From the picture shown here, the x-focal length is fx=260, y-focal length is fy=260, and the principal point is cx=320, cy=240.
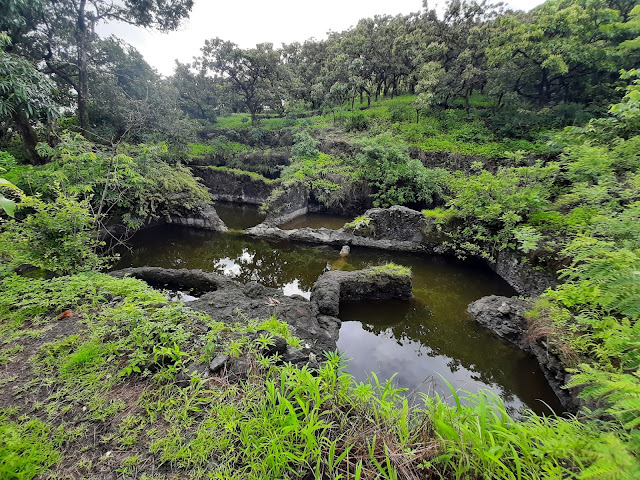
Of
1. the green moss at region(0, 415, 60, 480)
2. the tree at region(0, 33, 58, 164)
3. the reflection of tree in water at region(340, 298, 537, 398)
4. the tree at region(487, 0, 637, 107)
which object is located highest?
the tree at region(487, 0, 637, 107)

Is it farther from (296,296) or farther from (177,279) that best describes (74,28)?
(296,296)

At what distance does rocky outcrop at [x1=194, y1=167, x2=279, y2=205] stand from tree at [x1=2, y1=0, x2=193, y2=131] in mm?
8177

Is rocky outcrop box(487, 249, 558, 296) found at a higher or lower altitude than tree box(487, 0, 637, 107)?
lower

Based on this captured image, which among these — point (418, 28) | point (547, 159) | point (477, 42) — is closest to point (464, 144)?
point (547, 159)

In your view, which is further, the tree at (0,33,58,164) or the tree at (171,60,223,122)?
the tree at (171,60,223,122)

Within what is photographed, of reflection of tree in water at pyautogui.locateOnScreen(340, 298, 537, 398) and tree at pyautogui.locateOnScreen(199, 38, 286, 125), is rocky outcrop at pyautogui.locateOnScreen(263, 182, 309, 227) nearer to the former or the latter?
reflection of tree in water at pyautogui.locateOnScreen(340, 298, 537, 398)

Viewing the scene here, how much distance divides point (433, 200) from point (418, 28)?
15.7 meters

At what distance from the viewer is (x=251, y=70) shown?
71.9ft

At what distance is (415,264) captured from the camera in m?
9.94

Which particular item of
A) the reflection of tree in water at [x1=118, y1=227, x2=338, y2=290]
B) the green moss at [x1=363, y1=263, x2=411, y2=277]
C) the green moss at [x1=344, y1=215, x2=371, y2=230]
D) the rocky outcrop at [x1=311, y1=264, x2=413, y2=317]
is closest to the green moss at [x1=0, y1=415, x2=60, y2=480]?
the rocky outcrop at [x1=311, y1=264, x2=413, y2=317]

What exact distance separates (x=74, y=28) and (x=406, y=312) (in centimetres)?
1728

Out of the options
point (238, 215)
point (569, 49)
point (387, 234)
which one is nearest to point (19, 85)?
point (238, 215)

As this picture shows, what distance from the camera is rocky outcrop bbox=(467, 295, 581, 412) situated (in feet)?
15.5

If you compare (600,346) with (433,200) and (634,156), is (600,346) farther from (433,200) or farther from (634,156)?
(433,200)
